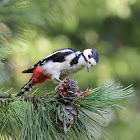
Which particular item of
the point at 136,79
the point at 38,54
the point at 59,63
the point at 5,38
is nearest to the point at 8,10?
the point at 5,38

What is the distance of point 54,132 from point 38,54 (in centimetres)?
334

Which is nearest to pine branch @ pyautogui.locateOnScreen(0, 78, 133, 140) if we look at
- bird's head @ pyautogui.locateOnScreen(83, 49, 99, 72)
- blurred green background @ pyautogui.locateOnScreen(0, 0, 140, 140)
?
bird's head @ pyautogui.locateOnScreen(83, 49, 99, 72)

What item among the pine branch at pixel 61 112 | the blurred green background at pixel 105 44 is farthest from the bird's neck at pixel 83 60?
the blurred green background at pixel 105 44

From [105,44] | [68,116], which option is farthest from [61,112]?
[105,44]

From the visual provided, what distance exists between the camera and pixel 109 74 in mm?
4711

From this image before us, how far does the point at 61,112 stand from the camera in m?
1.25

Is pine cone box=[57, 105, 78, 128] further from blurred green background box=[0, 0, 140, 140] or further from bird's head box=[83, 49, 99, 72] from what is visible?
blurred green background box=[0, 0, 140, 140]

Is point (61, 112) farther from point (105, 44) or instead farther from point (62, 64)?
point (105, 44)

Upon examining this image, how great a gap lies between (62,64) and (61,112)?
2.24ft

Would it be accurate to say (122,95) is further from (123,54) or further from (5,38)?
(123,54)

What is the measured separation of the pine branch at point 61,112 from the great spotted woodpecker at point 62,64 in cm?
47

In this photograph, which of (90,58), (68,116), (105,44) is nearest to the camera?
(68,116)

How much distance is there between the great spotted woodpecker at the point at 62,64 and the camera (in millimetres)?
1835

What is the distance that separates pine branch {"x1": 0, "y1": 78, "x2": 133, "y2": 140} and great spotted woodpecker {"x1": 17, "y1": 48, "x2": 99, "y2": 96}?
474 millimetres
